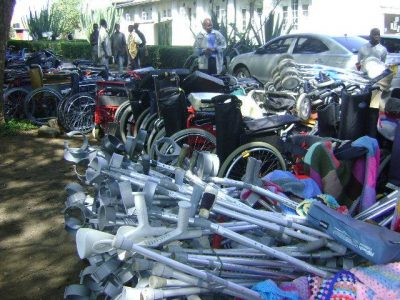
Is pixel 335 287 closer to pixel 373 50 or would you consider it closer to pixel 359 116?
pixel 359 116

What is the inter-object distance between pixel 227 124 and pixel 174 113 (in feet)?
3.18

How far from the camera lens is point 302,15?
2123 cm

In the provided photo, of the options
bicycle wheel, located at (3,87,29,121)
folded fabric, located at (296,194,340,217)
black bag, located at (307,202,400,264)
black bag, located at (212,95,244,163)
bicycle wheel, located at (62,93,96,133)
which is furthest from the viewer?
bicycle wheel, located at (3,87,29,121)

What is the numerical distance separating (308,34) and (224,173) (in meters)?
7.78

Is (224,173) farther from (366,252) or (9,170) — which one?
(9,170)

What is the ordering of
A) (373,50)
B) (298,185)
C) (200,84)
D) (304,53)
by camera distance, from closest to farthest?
(298,185) → (200,84) → (373,50) → (304,53)

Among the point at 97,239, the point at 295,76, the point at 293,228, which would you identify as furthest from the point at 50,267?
the point at 295,76

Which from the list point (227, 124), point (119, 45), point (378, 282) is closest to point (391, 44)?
point (227, 124)

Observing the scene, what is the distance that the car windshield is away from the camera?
10.5 metres

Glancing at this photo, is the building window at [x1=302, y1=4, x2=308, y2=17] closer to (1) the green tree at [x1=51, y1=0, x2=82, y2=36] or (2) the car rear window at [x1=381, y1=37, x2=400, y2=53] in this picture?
(2) the car rear window at [x1=381, y1=37, x2=400, y2=53]

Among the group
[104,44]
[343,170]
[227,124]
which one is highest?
[104,44]

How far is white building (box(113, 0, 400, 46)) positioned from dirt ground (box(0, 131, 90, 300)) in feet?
40.1

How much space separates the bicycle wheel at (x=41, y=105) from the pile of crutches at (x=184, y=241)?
5.68 metres

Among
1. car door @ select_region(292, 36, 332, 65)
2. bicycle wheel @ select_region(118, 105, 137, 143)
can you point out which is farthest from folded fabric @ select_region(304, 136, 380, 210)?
car door @ select_region(292, 36, 332, 65)
